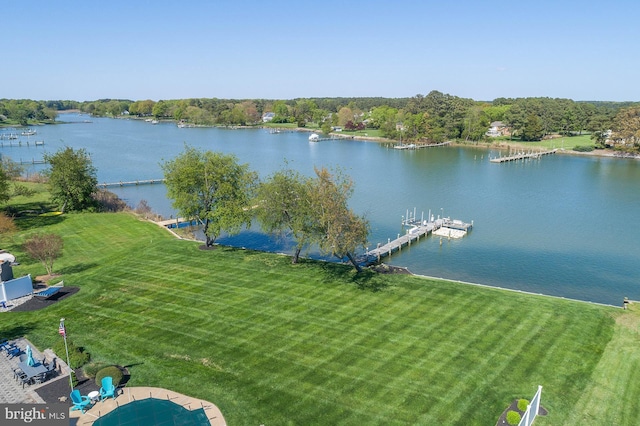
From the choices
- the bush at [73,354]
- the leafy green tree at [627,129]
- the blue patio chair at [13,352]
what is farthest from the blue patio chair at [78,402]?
the leafy green tree at [627,129]

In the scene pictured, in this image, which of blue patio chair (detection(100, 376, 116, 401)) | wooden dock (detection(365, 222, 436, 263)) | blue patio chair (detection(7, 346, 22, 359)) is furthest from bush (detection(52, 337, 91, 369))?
wooden dock (detection(365, 222, 436, 263))

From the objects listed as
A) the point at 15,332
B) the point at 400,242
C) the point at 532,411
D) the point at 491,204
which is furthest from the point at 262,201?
the point at 491,204

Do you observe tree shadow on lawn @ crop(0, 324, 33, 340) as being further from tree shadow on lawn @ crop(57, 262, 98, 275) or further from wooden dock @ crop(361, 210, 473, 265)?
wooden dock @ crop(361, 210, 473, 265)

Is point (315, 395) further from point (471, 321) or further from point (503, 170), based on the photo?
point (503, 170)

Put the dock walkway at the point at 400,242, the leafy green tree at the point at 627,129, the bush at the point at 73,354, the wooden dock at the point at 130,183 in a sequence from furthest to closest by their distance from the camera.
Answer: the leafy green tree at the point at 627,129 → the wooden dock at the point at 130,183 → the dock walkway at the point at 400,242 → the bush at the point at 73,354

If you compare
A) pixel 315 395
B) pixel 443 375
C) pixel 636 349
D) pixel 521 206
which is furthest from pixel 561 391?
pixel 521 206

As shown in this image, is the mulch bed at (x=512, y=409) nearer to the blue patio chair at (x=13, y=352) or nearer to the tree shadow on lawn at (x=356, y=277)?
the tree shadow on lawn at (x=356, y=277)

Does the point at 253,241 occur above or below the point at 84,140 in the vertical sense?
below
